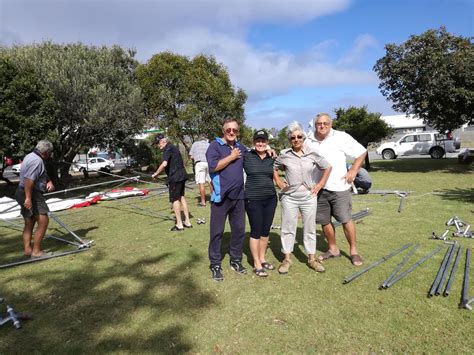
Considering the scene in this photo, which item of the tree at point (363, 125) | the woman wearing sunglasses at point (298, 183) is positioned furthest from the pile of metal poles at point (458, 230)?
the tree at point (363, 125)

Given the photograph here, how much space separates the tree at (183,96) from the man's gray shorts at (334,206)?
11.1 m

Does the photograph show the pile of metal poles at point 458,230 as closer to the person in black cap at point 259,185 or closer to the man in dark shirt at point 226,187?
the person in black cap at point 259,185

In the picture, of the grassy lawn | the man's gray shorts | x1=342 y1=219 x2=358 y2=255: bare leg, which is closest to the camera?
Answer: the grassy lawn

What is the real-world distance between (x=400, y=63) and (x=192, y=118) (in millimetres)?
8967

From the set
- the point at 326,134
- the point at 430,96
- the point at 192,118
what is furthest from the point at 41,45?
the point at 430,96

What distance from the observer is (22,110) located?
10477 millimetres

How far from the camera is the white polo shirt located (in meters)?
4.29

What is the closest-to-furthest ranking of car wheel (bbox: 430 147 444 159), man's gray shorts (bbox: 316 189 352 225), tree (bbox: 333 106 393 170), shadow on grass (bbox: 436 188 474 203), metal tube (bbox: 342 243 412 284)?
metal tube (bbox: 342 243 412 284) < man's gray shorts (bbox: 316 189 352 225) < shadow on grass (bbox: 436 188 474 203) < tree (bbox: 333 106 393 170) < car wheel (bbox: 430 147 444 159)

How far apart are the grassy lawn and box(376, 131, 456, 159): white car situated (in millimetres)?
18442

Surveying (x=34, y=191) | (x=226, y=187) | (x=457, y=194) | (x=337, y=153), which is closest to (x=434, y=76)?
(x=457, y=194)

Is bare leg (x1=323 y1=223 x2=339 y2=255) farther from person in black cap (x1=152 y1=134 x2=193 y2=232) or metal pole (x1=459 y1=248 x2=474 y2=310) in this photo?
person in black cap (x1=152 y1=134 x2=193 y2=232)

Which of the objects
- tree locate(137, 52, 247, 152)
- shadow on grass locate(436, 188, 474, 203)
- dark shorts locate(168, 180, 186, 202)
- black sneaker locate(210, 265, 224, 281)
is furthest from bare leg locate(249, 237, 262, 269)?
tree locate(137, 52, 247, 152)

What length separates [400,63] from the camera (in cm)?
1459

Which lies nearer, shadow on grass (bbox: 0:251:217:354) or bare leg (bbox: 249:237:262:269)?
shadow on grass (bbox: 0:251:217:354)
